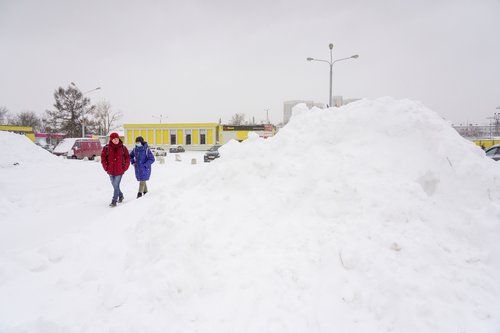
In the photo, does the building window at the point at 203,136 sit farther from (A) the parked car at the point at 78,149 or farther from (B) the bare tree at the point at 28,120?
(B) the bare tree at the point at 28,120

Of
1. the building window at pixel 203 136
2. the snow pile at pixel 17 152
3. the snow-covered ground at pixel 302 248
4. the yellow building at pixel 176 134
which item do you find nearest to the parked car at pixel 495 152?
the snow-covered ground at pixel 302 248

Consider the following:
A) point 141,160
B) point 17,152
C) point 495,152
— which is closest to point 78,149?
point 17,152

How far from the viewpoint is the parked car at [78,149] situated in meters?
26.7

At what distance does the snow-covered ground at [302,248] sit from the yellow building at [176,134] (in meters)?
49.1

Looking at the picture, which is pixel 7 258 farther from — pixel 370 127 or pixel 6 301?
pixel 370 127

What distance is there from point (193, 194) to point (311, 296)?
3.08 m

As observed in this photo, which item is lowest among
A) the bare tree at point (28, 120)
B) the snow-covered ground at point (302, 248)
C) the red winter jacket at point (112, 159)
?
the snow-covered ground at point (302, 248)

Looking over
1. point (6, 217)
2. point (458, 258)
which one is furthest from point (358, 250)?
point (6, 217)

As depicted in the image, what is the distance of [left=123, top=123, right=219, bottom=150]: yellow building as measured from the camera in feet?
181

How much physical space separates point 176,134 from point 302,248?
178 feet

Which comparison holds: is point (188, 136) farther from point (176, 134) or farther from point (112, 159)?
point (112, 159)

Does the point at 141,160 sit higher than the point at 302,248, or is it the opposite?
the point at 141,160

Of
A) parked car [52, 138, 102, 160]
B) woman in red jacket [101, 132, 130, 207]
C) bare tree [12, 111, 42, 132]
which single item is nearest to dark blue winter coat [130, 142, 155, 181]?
woman in red jacket [101, 132, 130, 207]

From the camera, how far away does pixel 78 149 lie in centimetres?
2683
